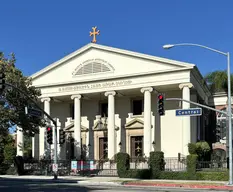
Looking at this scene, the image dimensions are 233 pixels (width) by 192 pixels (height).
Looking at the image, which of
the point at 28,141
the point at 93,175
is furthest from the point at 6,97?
the point at 28,141

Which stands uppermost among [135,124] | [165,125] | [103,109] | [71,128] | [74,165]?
[103,109]

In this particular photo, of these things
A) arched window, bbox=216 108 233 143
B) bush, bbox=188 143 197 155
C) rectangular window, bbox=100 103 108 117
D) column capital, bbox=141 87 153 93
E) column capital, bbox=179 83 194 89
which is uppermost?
column capital, bbox=179 83 194 89

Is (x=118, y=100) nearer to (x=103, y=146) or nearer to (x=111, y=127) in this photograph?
(x=111, y=127)

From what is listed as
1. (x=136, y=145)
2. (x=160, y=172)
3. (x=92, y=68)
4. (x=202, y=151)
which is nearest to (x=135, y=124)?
(x=136, y=145)

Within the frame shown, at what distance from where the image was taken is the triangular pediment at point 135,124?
3847 cm

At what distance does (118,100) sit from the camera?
4022 centimetres

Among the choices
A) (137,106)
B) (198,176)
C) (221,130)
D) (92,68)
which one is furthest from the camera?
(137,106)

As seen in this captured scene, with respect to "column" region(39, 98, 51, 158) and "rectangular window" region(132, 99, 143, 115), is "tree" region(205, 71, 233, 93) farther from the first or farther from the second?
"column" region(39, 98, 51, 158)

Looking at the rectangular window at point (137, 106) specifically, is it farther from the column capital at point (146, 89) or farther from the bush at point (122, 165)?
the bush at point (122, 165)

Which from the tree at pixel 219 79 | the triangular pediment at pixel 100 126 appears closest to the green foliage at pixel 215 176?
the tree at pixel 219 79

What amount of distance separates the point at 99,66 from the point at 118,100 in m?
4.32

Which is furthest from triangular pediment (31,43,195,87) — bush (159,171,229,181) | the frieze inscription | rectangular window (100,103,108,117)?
bush (159,171,229,181)

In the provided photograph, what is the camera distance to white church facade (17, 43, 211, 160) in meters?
35.4

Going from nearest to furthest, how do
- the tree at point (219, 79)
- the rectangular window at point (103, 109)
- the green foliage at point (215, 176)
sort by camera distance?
1. the green foliage at point (215, 176)
2. the tree at point (219, 79)
3. the rectangular window at point (103, 109)
